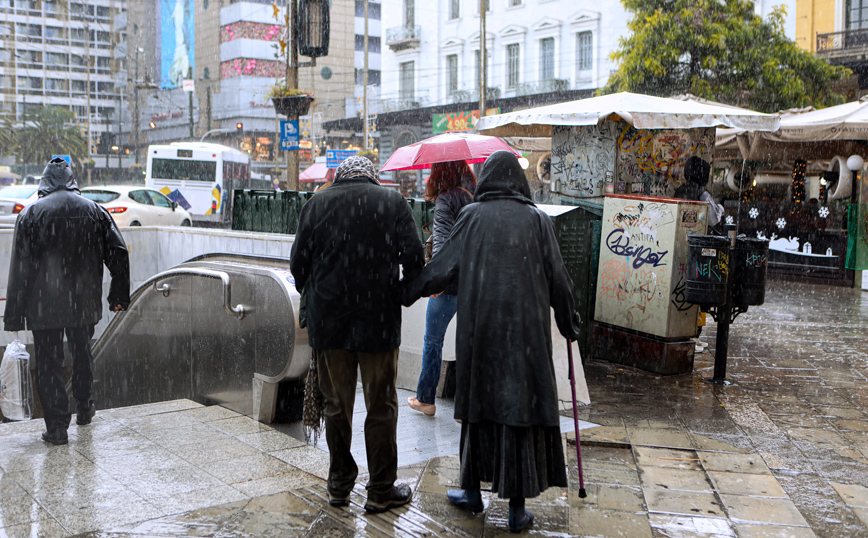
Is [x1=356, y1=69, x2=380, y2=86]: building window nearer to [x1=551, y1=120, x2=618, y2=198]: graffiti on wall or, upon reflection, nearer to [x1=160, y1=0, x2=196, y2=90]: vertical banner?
[x1=160, y1=0, x2=196, y2=90]: vertical banner

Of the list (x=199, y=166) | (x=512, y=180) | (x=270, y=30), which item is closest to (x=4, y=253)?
(x=512, y=180)

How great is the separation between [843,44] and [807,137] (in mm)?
14708

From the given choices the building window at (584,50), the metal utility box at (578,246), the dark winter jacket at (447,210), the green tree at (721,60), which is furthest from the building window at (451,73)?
the dark winter jacket at (447,210)

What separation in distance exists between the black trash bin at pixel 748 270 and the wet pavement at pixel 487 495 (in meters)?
0.76

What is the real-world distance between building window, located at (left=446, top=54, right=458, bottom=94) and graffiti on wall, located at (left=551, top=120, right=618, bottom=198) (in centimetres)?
3370

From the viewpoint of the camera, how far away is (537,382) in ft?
11.4

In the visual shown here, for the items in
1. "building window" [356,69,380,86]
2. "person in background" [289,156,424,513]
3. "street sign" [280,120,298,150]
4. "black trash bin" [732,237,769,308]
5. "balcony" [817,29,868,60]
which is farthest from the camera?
"building window" [356,69,380,86]

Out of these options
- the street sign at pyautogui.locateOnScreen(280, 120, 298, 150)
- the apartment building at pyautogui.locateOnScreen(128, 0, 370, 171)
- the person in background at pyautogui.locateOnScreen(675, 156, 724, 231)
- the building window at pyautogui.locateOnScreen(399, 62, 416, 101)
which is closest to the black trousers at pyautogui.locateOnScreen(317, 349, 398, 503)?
the person in background at pyautogui.locateOnScreen(675, 156, 724, 231)

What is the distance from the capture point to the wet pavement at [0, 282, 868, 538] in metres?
3.68

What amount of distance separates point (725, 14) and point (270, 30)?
54.7 meters

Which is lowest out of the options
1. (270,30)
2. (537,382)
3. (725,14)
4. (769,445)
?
(769,445)

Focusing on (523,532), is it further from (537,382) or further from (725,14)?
(725,14)

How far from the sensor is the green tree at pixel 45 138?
64.1 meters

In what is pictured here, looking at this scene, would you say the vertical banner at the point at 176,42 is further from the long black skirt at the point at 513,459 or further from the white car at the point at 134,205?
the long black skirt at the point at 513,459
